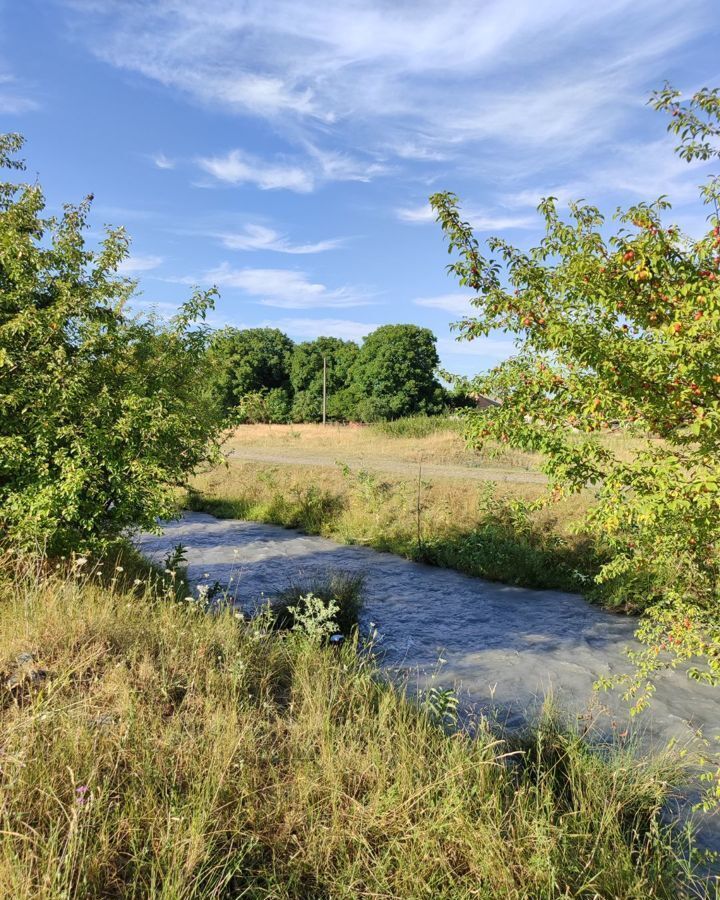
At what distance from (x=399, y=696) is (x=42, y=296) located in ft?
17.9

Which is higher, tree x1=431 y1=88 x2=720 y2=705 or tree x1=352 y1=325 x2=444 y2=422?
tree x1=352 y1=325 x2=444 y2=422

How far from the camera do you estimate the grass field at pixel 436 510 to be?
35.0ft

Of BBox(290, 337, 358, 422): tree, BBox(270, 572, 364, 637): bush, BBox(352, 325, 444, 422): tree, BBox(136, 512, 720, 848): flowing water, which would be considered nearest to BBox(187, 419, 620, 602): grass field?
BBox(136, 512, 720, 848): flowing water

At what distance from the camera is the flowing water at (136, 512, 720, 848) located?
18.5 feet

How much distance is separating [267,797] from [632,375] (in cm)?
290

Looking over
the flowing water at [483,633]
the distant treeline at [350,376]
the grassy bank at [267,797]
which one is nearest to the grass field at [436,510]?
the flowing water at [483,633]

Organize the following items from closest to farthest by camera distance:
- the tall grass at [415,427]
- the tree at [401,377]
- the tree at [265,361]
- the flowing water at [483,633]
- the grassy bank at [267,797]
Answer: the grassy bank at [267,797] → the flowing water at [483,633] → the tall grass at [415,427] → the tree at [401,377] → the tree at [265,361]

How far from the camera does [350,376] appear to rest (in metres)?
63.4

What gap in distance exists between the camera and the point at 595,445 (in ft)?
11.6

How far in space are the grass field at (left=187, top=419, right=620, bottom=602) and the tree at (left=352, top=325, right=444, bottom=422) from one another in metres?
29.8

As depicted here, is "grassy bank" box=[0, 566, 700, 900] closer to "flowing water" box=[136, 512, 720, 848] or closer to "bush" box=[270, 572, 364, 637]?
"flowing water" box=[136, 512, 720, 848]

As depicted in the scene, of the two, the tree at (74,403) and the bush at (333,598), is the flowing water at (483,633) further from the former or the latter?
the tree at (74,403)

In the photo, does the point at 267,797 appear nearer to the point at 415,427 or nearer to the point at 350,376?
the point at 415,427

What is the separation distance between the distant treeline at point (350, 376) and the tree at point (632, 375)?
3892cm
